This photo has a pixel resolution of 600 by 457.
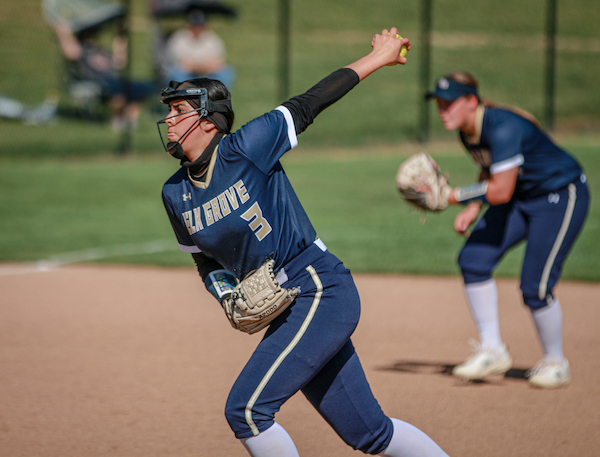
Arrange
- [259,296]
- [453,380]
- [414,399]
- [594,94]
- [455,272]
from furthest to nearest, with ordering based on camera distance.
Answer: [594,94] < [455,272] < [453,380] < [414,399] < [259,296]

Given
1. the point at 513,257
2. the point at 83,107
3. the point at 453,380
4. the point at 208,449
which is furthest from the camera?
the point at 83,107

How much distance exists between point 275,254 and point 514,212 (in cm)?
257

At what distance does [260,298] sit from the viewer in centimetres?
276

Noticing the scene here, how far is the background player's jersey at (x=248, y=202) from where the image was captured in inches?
111

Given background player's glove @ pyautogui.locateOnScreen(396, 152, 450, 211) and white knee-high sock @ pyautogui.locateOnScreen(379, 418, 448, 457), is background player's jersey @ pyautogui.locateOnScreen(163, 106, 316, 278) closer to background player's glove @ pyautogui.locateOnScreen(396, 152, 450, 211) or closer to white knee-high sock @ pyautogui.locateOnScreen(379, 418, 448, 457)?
white knee-high sock @ pyautogui.locateOnScreen(379, 418, 448, 457)

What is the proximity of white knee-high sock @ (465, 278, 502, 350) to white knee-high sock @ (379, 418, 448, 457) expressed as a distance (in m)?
2.13

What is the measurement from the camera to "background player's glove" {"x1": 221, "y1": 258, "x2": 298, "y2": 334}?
2754 millimetres

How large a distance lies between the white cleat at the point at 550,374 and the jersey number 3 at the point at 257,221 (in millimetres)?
2733

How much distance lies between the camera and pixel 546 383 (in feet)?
15.4

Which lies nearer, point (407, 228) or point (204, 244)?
point (204, 244)

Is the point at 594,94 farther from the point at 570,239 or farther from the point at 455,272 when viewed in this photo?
the point at 570,239

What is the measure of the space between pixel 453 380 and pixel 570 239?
124 cm

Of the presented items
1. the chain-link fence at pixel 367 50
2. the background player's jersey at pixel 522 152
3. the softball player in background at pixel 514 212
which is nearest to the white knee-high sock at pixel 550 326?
the softball player in background at pixel 514 212

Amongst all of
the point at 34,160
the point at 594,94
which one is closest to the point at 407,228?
the point at 34,160
